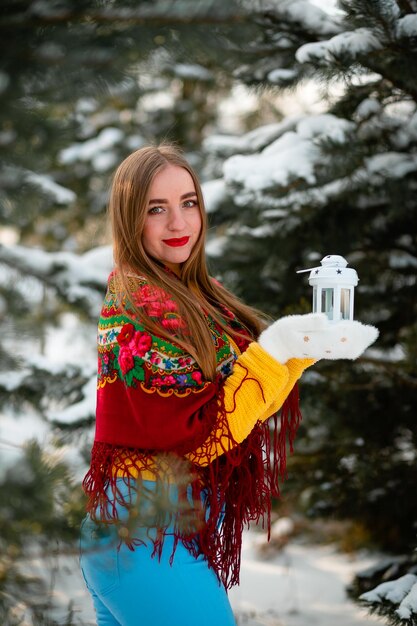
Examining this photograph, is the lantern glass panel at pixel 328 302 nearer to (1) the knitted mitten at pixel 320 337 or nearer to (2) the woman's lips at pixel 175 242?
(1) the knitted mitten at pixel 320 337

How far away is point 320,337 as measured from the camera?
158cm

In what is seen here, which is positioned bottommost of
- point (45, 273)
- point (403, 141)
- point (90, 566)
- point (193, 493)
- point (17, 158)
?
point (90, 566)

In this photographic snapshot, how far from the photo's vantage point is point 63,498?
0.97 metres

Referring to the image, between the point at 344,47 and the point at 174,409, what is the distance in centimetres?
131

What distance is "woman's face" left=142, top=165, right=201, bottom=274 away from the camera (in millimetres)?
1948

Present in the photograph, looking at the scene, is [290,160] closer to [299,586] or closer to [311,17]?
[311,17]

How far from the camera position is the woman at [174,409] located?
1654 mm

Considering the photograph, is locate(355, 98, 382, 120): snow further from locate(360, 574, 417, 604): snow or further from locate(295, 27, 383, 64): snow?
locate(360, 574, 417, 604): snow

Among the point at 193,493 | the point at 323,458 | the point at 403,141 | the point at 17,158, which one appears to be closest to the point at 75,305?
the point at 323,458

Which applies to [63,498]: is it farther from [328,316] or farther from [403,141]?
[403,141]

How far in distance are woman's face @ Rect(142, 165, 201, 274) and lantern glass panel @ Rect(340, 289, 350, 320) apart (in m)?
0.55

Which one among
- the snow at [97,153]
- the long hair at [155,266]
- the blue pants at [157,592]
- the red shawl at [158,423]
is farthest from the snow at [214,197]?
the snow at [97,153]

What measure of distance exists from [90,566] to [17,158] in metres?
1.03

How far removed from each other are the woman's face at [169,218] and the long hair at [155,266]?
0.07ft
